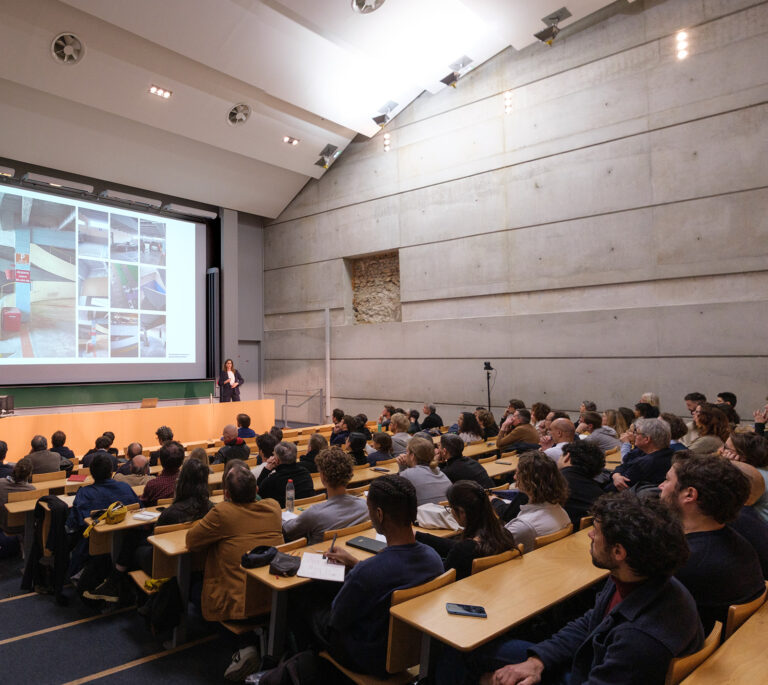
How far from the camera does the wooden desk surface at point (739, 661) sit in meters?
1.49

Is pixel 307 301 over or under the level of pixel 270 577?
over

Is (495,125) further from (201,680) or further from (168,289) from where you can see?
(201,680)

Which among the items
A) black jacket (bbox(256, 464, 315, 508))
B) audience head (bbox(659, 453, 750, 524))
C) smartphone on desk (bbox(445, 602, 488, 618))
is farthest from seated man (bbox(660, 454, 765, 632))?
black jacket (bbox(256, 464, 315, 508))

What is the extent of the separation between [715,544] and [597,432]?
12.8ft

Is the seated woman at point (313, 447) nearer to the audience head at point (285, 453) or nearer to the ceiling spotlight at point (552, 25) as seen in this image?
the audience head at point (285, 453)

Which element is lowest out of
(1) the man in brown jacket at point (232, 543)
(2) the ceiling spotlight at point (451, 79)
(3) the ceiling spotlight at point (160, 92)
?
(1) the man in brown jacket at point (232, 543)

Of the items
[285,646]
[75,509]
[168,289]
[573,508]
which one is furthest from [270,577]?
[168,289]

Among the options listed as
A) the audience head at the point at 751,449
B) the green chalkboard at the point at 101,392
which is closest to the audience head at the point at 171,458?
the audience head at the point at 751,449

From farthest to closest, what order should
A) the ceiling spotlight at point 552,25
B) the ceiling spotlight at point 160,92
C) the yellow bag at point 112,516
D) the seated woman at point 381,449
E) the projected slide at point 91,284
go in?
the projected slide at point 91,284
the ceiling spotlight at point 160,92
the ceiling spotlight at point 552,25
the seated woman at point 381,449
the yellow bag at point 112,516

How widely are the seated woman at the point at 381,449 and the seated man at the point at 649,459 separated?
220 centimetres

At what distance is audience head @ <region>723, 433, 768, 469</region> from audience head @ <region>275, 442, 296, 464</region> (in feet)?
9.51

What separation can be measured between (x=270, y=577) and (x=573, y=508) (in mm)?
1842

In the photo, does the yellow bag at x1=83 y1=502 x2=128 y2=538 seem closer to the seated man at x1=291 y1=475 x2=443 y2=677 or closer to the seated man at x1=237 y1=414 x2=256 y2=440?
the seated man at x1=291 y1=475 x2=443 y2=677

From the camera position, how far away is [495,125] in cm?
993
